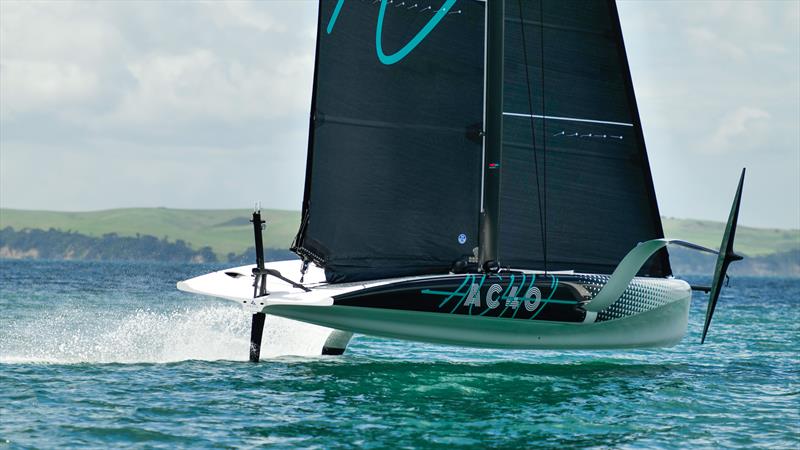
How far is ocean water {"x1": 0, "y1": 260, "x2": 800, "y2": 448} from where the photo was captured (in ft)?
40.0

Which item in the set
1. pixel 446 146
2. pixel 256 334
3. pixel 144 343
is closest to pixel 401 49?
pixel 446 146

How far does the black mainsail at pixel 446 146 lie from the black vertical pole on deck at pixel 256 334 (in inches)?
53.4

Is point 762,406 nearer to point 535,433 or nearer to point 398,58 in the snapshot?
point 535,433

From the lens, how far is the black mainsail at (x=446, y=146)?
1675 cm

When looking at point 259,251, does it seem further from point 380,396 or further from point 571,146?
point 571,146

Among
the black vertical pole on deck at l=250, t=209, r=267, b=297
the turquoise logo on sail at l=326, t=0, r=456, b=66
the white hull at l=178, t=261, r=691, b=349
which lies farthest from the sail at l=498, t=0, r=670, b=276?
the black vertical pole on deck at l=250, t=209, r=267, b=297

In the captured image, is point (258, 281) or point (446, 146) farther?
point (446, 146)

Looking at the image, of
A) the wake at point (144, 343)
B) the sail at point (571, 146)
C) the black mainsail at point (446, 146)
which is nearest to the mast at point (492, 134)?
the black mainsail at point (446, 146)

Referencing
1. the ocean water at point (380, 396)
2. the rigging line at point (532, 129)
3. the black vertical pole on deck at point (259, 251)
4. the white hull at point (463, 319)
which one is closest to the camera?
the ocean water at point (380, 396)

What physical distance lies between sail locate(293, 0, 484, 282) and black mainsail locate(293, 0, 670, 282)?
0.05 ft

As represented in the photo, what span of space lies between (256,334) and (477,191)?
4.20m

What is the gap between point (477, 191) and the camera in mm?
16859

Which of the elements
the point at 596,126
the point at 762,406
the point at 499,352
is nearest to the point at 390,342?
the point at 499,352

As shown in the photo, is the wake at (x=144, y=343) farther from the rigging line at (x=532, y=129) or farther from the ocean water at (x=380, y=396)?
the rigging line at (x=532, y=129)
